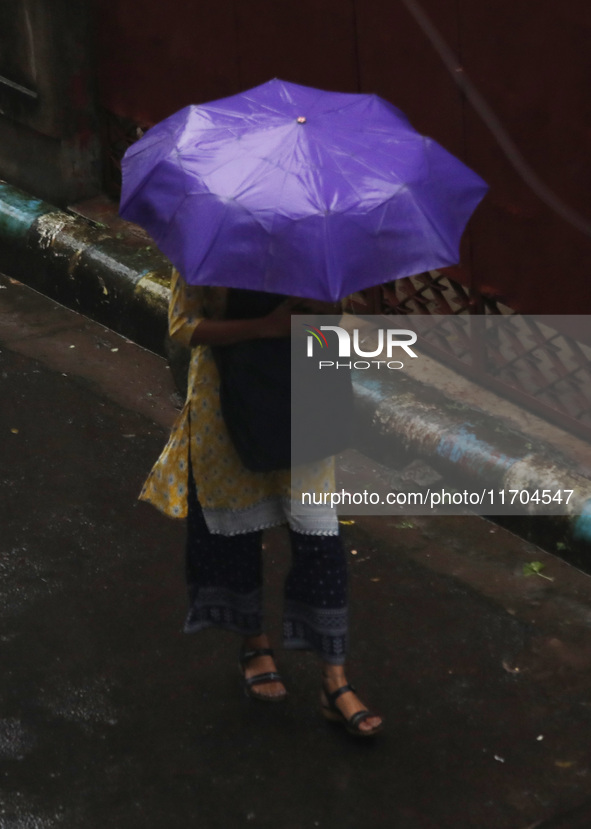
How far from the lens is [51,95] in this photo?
7.53 metres

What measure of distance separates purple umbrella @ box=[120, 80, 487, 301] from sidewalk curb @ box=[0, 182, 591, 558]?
1804 mm

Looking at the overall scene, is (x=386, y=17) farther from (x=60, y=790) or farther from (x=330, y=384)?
(x=60, y=790)

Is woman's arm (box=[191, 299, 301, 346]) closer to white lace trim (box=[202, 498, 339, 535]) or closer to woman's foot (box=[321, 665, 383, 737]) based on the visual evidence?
white lace trim (box=[202, 498, 339, 535])

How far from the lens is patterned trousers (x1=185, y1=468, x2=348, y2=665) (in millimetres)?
3994

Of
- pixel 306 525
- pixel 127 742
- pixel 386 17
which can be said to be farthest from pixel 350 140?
pixel 386 17

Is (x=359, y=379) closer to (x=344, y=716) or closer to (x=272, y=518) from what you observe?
(x=272, y=518)

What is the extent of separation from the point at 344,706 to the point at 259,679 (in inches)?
13.2

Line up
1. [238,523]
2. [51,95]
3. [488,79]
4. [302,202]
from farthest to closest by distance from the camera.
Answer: [51,95]
[488,79]
[238,523]
[302,202]

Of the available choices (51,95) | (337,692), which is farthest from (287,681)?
(51,95)

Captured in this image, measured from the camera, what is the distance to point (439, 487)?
5.41m

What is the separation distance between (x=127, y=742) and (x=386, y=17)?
3133 millimetres

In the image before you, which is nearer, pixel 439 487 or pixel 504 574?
pixel 504 574

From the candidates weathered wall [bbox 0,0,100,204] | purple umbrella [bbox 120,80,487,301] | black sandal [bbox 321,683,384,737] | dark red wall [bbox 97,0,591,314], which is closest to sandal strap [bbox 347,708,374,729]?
black sandal [bbox 321,683,384,737]

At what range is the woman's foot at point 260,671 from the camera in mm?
4238
